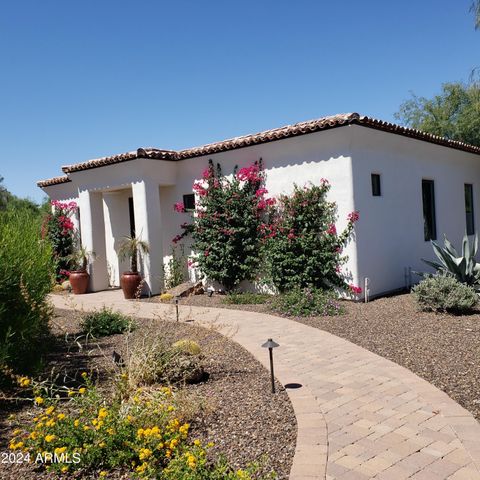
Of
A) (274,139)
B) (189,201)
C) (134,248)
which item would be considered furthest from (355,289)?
(134,248)

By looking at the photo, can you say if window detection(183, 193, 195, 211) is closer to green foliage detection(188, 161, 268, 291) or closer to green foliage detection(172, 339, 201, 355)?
green foliage detection(188, 161, 268, 291)

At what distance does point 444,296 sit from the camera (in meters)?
7.82

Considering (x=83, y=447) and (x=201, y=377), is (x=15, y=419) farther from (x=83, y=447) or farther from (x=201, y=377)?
(x=201, y=377)

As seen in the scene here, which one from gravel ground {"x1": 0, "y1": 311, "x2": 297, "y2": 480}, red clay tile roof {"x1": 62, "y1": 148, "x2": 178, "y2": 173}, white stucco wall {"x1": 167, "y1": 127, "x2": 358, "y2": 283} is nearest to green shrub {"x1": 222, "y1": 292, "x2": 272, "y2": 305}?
white stucco wall {"x1": 167, "y1": 127, "x2": 358, "y2": 283}

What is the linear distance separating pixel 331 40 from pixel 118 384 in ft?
31.2

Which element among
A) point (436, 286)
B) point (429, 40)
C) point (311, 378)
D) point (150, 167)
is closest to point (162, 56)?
point (150, 167)

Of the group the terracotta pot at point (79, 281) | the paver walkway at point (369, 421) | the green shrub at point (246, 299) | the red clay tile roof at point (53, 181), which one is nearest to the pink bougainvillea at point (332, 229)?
the green shrub at point (246, 299)

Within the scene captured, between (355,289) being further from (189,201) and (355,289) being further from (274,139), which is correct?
(189,201)

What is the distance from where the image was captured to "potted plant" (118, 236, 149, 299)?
11.6 metres

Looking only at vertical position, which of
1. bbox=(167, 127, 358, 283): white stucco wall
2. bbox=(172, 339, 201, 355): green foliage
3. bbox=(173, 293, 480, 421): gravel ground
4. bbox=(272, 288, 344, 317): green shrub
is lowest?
bbox=(173, 293, 480, 421): gravel ground

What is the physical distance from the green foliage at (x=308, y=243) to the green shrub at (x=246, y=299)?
1.61ft

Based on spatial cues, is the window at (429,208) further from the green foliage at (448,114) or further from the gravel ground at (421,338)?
the green foliage at (448,114)

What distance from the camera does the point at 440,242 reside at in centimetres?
1255

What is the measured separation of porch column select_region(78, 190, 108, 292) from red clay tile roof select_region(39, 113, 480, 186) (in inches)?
38.8
